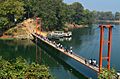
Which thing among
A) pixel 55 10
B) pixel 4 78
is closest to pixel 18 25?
pixel 55 10

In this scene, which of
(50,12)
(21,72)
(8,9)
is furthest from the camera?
(50,12)

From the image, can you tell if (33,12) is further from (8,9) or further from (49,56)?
(49,56)

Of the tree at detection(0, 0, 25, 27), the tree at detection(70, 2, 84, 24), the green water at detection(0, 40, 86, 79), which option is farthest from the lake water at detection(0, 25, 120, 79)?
the tree at detection(70, 2, 84, 24)

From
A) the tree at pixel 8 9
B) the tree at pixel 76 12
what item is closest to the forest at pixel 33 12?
the tree at pixel 8 9

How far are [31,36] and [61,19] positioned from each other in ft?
58.4

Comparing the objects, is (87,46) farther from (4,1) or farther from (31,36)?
(4,1)

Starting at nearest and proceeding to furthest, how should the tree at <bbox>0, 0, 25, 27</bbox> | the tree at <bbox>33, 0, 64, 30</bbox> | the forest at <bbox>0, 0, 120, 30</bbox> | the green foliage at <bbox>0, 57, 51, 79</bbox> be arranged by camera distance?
the green foliage at <bbox>0, 57, 51, 79</bbox>, the tree at <bbox>0, 0, 25, 27</bbox>, the forest at <bbox>0, 0, 120, 30</bbox>, the tree at <bbox>33, 0, 64, 30</bbox>

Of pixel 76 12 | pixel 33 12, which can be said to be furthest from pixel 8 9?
pixel 76 12

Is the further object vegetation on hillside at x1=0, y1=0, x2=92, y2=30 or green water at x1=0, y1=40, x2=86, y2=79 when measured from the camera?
vegetation on hillside at x1=0, y1=0, x2=92, y2=30

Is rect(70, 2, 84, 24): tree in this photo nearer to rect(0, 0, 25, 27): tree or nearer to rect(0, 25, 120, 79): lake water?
Answer: rect(0, 0, 25, 27): tree

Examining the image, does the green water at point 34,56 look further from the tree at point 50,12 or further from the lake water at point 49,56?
the tree at point 50,12

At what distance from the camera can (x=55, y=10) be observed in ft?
290

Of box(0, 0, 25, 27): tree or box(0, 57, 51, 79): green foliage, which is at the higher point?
box(0, 0, 25, 27): tree

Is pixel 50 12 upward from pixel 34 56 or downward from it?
upward
